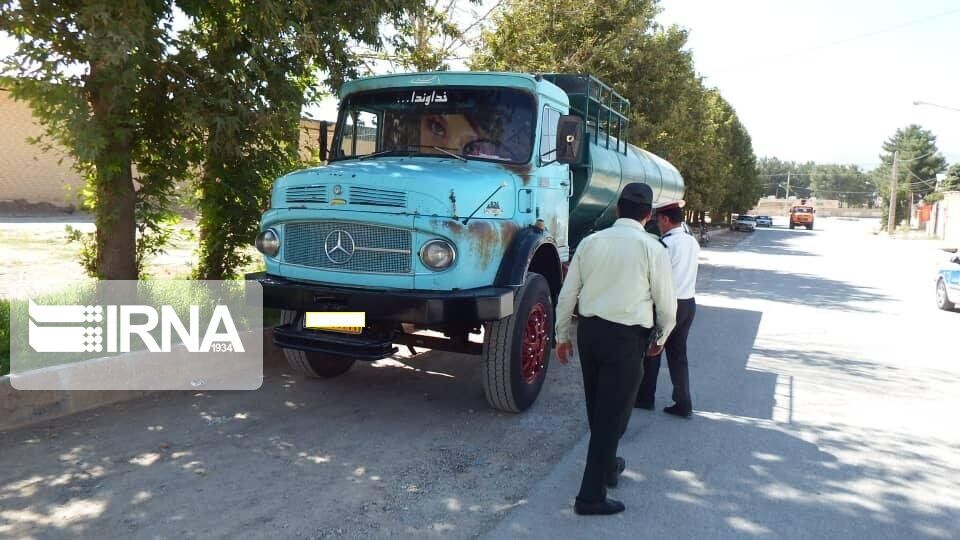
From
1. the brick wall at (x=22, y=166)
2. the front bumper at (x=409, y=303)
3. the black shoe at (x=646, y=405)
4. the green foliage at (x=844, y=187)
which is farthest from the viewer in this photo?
the green foliage at (x=844, y=187)

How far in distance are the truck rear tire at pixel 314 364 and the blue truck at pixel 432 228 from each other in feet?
0.05

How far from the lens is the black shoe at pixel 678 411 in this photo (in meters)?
5.90

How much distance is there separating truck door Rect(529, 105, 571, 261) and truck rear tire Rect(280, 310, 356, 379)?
7.27 feet

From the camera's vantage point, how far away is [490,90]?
248 inches

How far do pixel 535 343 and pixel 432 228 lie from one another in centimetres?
150

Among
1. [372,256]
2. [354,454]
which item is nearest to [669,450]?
[354,454]

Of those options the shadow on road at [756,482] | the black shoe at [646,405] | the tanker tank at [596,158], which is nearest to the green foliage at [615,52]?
the tanker tank at [596,158]

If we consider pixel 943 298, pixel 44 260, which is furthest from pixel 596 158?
pixel 44 260

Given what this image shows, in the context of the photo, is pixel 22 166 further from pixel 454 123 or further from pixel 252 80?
pixel 454 123

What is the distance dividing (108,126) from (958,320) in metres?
13.0

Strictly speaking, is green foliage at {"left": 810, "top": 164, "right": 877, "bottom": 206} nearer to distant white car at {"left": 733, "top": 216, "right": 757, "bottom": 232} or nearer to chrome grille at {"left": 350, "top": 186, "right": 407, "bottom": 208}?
distant white car at {"left": 733, "top": 216, "right": 757, "bottom": 232}

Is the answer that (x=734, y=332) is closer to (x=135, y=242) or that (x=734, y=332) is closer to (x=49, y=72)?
(x=135, y=242)

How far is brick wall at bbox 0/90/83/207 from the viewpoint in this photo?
24828 millimetres

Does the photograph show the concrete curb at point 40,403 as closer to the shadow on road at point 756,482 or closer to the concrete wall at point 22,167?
the shadow on road at point 756,482
